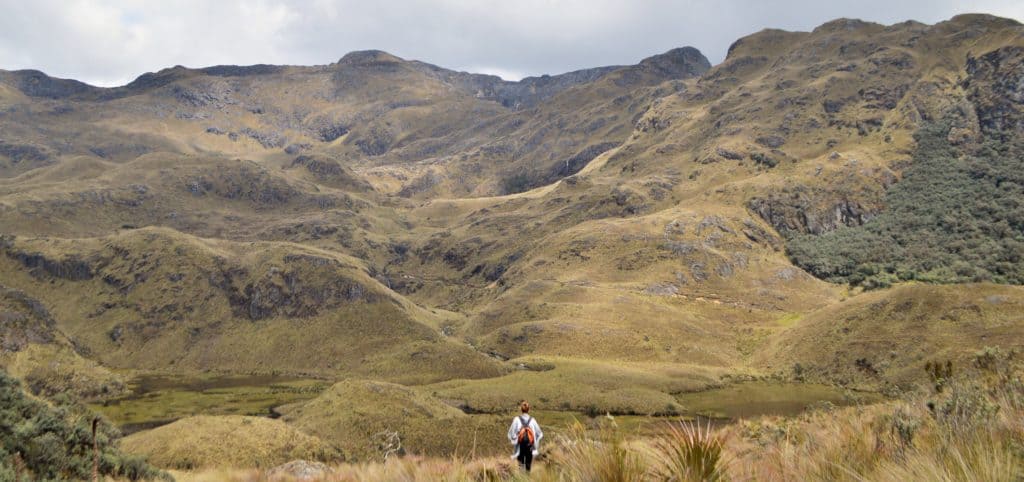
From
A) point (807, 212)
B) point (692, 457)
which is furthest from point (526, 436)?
point (807, 212)

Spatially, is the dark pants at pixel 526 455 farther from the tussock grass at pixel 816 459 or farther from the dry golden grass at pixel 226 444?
the dry golden grass at pixel 226 444

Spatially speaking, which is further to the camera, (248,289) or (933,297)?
(248,289)

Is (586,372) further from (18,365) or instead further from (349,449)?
(18,365)

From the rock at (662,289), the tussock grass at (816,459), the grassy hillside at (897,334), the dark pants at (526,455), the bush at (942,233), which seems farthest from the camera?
the bush at (942,233)

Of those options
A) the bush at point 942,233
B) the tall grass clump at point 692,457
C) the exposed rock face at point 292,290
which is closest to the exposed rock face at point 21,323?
the exposed rock face at point 292,290

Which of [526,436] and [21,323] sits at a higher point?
[526,436]

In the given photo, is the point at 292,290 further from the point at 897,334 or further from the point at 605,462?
the point at 605,462

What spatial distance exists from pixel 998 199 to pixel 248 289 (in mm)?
214394

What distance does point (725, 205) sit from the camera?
191 m

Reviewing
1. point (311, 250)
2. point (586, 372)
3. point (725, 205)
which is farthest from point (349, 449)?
point (725, 205)

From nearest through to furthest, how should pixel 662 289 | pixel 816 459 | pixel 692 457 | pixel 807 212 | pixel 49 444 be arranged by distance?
pixel 692 457 < pixel 816 459 < pixel 49 444 < pixel 662 289 < pixel 807 212

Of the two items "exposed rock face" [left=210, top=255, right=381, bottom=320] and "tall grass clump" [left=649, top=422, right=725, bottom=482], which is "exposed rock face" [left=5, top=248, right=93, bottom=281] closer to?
"exposed rock face" [left=210, top=255, right=381, bottom=320]

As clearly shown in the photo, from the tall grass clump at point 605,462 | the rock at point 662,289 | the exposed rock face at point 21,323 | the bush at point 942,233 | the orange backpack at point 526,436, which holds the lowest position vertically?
the exposed rock face at point 21,323

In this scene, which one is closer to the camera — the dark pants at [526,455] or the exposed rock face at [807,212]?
the dark pants at [526,455]
